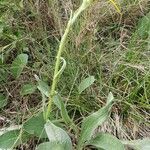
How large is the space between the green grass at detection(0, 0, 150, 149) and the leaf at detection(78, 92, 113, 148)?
15 cm

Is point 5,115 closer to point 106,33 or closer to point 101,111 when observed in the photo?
point 101,111

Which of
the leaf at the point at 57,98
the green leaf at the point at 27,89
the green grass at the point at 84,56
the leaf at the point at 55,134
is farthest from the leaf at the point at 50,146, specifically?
the green leaf at the point at 27,89

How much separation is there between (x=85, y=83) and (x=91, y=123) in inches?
7.9

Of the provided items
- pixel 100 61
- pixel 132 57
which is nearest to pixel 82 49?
pixel 100 61

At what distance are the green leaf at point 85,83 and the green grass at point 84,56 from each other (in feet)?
0.11

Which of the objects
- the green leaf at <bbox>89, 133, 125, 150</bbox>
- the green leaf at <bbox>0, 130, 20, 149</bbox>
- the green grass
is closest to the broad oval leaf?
the green leaf at <bbox>0, 130, 20, 149</bbox>

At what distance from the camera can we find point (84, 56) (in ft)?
5.28

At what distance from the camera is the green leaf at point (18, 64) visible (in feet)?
5.16

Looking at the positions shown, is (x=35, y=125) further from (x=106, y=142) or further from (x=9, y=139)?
(x=106, y=142)

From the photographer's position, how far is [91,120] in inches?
51.8

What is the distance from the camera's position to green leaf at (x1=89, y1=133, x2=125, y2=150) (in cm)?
126

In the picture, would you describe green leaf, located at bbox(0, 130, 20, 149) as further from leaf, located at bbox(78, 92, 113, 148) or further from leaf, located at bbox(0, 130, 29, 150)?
leaf, located at bbox(78, 92, 113, 148)

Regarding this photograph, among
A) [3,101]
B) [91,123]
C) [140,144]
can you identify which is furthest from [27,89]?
[140,144]

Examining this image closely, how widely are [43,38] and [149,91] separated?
49cm
